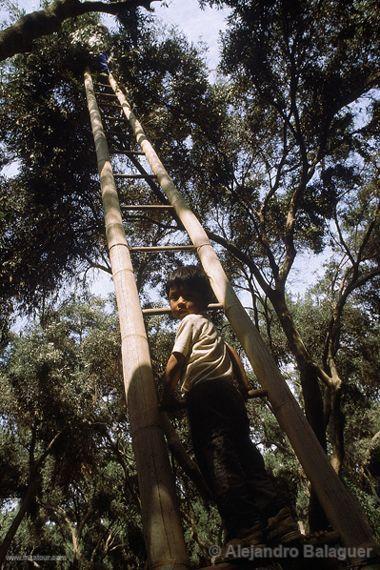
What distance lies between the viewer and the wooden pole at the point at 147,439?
1.46 m

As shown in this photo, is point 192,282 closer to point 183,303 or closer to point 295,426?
point 183,303

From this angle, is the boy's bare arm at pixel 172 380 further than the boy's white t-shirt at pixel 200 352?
No

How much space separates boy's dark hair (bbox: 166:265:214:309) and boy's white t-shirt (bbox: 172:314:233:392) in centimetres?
35

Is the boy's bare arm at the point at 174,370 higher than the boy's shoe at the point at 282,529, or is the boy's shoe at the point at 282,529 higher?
the boy's bare arm at the point at 174,370

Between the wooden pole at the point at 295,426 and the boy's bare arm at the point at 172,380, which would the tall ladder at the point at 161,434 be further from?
the boy's bare arm at the point at 172,380

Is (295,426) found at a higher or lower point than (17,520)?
lower

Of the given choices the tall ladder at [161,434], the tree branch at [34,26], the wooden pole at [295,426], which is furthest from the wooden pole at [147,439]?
the tree branch at [34,26]

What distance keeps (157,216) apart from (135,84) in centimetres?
309

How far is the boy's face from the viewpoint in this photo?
2.85m

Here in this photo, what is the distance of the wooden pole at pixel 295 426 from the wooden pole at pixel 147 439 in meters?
0.62

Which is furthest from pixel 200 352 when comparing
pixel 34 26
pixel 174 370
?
A: pixel 34 26

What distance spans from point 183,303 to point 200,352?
537 millimetres

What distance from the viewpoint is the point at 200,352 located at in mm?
2438

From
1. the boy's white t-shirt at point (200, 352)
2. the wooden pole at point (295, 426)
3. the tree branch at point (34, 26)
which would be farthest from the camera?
the tree branch at point (34, 26)
